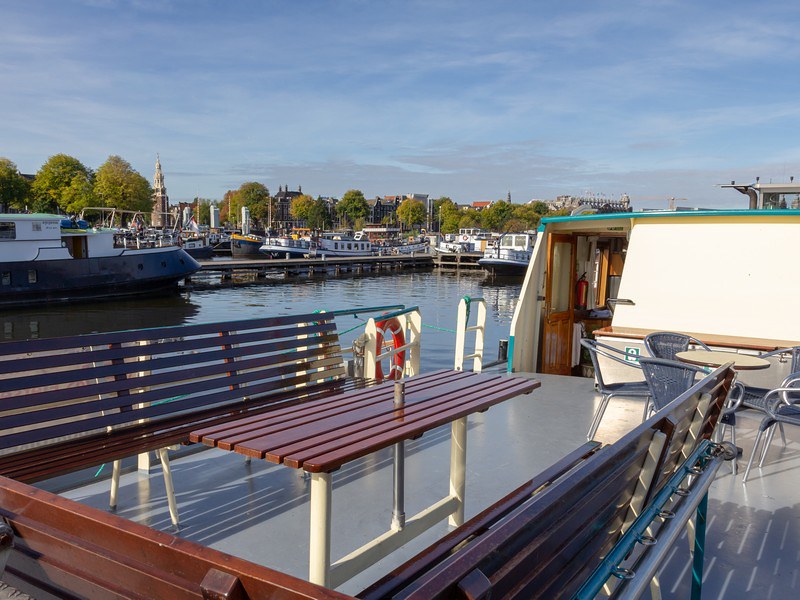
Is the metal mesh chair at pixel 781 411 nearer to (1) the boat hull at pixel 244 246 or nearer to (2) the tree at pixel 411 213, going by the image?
(1) the boat hull at pixel 244 246

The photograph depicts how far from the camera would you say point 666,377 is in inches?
169

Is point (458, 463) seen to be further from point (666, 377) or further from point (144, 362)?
point (144, 362)

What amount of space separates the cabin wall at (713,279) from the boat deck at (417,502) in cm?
164

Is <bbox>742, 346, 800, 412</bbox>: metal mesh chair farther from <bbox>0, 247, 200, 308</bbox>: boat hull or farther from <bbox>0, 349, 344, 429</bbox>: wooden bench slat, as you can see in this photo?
<bbox>0, 247, 200, 308</bbox>: boat hull

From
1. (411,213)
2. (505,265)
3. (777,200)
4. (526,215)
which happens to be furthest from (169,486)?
(411,213)

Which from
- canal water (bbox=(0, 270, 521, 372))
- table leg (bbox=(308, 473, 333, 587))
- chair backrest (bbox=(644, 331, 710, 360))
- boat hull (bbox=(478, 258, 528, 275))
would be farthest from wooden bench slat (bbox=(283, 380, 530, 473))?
boat hull (bbox=(478, 258, 528, 275))

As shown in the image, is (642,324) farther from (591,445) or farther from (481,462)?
(591,445)

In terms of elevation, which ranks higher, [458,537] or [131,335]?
[131,335]

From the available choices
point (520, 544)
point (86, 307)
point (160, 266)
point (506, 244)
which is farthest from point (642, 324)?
point (506, 244)

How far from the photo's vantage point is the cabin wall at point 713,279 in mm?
6484

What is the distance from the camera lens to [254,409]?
4125 millimetres

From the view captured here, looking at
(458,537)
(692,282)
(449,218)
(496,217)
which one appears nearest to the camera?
(458,537)

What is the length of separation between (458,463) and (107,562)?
2.27 metres

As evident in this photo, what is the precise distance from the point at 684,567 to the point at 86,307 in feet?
94.9
